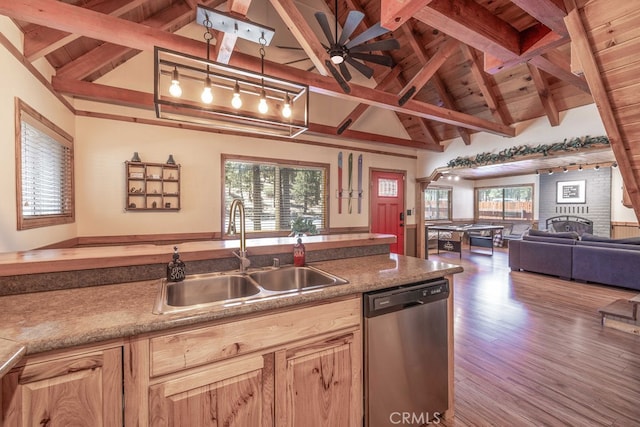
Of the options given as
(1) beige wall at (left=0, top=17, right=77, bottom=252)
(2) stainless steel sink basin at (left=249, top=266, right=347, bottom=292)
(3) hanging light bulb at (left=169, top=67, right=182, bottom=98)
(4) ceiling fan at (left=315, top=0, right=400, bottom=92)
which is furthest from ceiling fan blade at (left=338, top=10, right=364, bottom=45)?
(1) beige wall at (left=0, top=17, right=77, bottom=252)

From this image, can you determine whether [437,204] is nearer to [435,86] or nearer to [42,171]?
[435,86]

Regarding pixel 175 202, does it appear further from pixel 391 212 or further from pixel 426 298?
pixel 391 212

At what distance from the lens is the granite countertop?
97 cm

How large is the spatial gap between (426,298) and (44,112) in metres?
3.88

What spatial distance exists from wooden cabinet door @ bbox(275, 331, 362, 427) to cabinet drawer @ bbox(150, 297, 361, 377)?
0.29 feet

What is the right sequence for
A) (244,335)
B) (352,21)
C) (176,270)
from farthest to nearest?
(352,21) < (176,270) < (244,335)

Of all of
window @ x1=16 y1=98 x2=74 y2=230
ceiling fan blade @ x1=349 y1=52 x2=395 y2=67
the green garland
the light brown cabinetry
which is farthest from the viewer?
the green garland

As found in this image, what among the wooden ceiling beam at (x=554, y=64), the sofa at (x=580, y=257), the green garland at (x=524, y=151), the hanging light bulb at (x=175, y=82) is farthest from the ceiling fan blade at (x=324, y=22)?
the sofa at (x=580, y=257)

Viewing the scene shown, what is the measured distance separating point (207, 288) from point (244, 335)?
62cm

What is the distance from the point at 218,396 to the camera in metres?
1.22

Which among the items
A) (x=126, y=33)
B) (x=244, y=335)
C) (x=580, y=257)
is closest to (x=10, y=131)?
(x=126, y=33)

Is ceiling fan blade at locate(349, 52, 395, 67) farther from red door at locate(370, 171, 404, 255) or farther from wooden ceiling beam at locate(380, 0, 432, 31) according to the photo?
red door at locate(370, 171, 404, 255)

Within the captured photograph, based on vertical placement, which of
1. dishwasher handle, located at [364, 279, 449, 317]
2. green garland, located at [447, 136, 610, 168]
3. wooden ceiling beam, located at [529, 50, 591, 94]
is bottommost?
dishwasher handle, located at [364, 279, 449, 317]

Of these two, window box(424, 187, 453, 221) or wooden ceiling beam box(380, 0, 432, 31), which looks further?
window box(424, 187, 453, 221)
